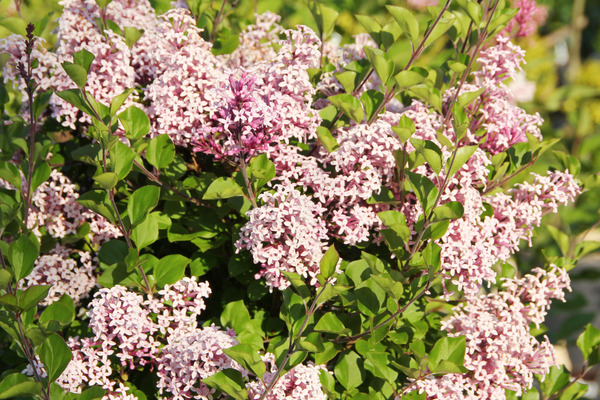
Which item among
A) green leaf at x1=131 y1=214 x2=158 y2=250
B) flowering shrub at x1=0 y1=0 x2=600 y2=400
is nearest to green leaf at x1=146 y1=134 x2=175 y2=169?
flowering shrub at x1=0 y1=0 x2=600 y2=400

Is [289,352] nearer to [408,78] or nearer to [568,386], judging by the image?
[408,78]

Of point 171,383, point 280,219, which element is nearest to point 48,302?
point 171,383

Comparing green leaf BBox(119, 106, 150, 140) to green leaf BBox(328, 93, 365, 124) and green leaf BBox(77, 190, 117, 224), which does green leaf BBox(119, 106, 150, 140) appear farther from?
green leaf BBox(328, 93, 365, 124)

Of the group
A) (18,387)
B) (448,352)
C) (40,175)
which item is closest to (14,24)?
(40,175)

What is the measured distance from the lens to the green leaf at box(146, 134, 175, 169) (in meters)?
1.24

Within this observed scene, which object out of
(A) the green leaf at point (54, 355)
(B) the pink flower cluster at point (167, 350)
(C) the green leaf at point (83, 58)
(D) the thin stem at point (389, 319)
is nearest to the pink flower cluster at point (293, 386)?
(B) the pink flower cluster at point (167, 350)

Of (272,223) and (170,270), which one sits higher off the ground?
(272,223)

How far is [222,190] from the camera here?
46.3 inches

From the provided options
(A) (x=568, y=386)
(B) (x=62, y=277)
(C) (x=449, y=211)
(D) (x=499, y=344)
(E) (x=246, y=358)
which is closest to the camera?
(E) (x=246, y=358)

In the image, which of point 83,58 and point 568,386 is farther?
point 568,386

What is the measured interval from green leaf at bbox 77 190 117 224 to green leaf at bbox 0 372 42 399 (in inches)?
12.3

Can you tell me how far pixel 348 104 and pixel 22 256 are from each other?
26.7 inches

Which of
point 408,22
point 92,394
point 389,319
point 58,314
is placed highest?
point 408,22

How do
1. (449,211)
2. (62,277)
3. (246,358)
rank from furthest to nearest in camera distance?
(62,277), (449,211), (246,358)
